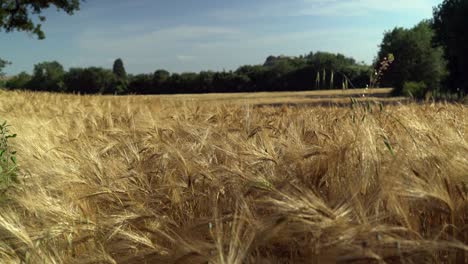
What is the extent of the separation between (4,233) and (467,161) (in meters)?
1.63

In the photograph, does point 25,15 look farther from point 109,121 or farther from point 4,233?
point 4,233

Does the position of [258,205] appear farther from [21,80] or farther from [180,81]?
[21,80]

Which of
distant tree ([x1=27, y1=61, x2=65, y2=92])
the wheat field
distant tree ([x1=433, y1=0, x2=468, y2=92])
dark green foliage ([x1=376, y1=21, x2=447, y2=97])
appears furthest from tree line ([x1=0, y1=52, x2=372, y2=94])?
the wheat field

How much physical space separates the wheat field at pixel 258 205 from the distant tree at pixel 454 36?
25811 millimetres

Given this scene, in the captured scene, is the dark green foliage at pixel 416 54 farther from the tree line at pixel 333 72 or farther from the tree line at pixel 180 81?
the tree line at pixel 180 81

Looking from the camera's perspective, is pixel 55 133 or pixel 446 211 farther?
pixel 55 133

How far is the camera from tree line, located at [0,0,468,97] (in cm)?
535

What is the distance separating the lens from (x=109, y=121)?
3889mm

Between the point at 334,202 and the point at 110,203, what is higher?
the point at 334,202

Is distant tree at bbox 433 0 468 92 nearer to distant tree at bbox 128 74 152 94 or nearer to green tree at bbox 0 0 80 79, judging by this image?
green tree at bbox 0 0 80 79

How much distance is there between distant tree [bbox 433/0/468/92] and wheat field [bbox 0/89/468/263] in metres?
25.8

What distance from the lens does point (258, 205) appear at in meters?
1.34

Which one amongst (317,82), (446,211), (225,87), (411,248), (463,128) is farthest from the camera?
(225,87)

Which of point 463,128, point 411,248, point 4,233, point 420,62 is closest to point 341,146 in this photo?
point 411,248
